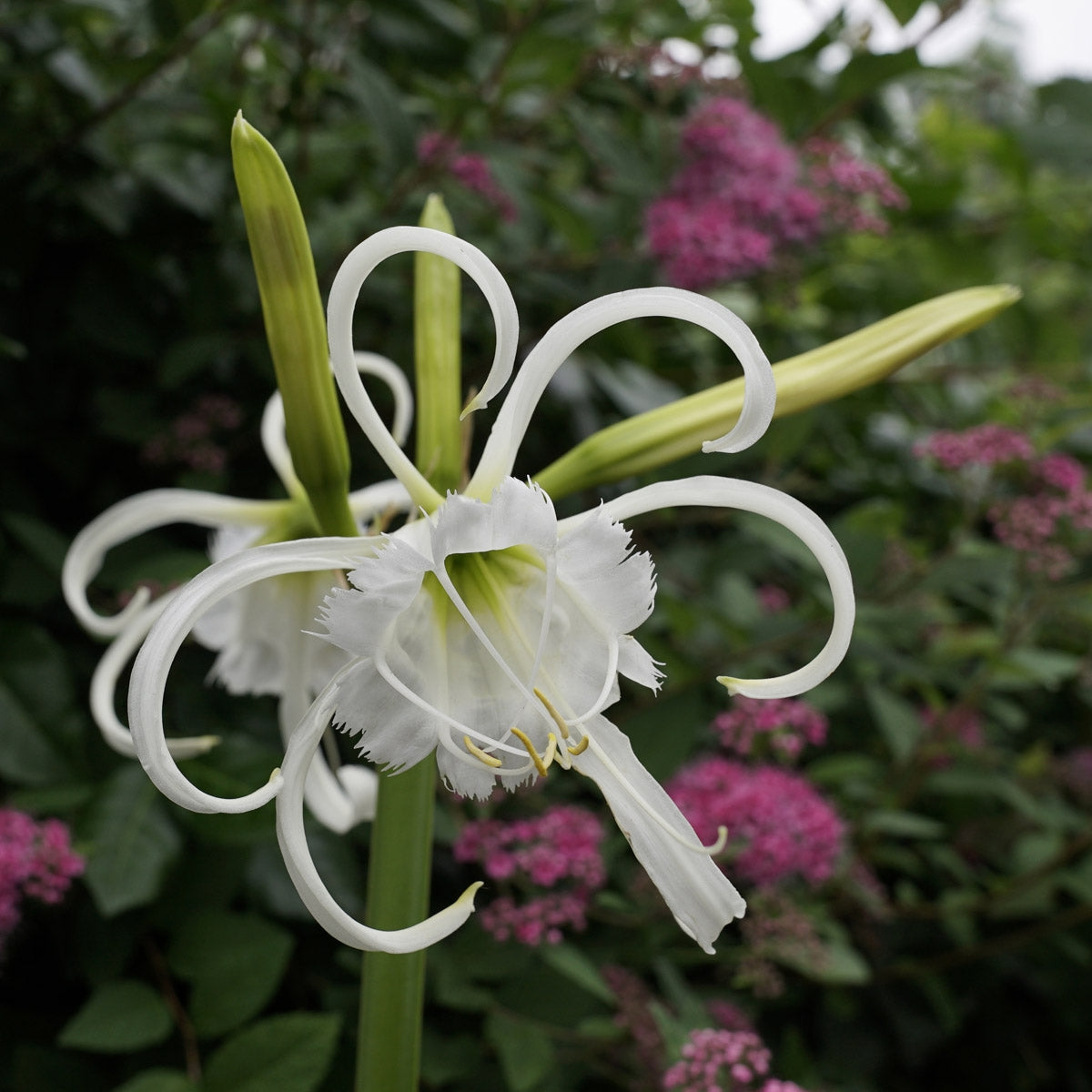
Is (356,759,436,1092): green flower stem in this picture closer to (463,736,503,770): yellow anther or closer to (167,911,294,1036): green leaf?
(463,736,503,770): yellow anther

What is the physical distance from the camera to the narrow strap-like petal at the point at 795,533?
440 millimetres

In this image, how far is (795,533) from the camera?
0.45 meters

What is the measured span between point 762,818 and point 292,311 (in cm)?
61

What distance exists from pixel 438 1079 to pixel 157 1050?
0.70ft

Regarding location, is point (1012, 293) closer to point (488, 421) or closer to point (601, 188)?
point (488, 421)

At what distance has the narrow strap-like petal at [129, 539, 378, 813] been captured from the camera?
40 cm

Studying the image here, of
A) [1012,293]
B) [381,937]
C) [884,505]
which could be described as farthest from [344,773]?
[884,505]

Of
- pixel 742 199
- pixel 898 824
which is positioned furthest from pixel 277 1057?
pixel 742 199

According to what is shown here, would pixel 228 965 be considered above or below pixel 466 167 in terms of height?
below

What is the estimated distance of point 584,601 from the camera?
1.57 feet

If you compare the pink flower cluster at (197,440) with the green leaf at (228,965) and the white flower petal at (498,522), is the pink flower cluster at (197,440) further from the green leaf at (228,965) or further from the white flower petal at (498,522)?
the white flower petal at (498,522)

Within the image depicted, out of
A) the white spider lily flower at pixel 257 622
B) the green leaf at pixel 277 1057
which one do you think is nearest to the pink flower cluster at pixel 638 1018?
the green leaf at pixel 277 1057

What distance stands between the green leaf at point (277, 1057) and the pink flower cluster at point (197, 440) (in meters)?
0.46

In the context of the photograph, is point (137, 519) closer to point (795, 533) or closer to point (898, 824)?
point (795, 533)
